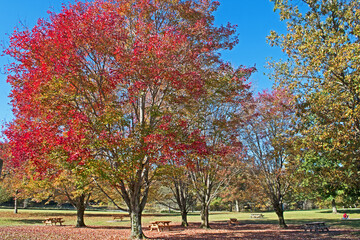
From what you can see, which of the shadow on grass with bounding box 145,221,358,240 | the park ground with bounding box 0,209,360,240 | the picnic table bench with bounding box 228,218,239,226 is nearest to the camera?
the park ground with bounding box 0,209,360,240

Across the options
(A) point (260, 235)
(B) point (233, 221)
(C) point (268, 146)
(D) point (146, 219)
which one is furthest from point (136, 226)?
(D) point (146, 219)

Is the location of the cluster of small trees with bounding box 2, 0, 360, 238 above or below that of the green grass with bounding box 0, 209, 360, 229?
above

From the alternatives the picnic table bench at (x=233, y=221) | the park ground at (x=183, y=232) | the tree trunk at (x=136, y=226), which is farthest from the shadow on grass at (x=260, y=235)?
the picnic table bench at (x=233, y=221)

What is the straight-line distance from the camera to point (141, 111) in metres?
13.6

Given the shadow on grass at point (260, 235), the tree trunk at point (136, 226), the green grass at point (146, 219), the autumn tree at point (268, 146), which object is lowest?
the green grass at point (146, 219)

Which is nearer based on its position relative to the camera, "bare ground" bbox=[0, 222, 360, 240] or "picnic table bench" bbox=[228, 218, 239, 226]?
"bare ground" bbox=[0, 222, 360, 240]

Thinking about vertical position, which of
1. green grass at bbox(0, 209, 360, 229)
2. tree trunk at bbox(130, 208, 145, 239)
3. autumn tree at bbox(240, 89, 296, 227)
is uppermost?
autumn tree at bbox(240, 89, 296, 227)

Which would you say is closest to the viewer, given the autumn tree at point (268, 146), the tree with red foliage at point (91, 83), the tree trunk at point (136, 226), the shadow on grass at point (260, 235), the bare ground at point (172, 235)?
the tree with red foliage at point (91, 83)

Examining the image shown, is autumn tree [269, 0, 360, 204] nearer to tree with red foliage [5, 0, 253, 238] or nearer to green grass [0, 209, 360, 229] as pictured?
tree with red foliage [5, 0, 253, 238]

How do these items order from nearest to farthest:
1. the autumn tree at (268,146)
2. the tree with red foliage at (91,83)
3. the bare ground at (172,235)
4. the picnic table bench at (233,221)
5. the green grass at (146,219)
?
the tree with red foliage at (91,83) → the bare ground at (172,235) → the autumn tree at (268,146) → the green grass at (146,219) → the picnic table bench at (233,221)

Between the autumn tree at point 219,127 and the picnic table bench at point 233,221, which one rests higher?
the autumn tree at point 219,127

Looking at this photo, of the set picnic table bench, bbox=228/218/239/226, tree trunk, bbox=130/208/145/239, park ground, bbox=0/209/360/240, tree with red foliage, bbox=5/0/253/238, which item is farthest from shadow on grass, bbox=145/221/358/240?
picnic table bench, bbox=228/218/239/226

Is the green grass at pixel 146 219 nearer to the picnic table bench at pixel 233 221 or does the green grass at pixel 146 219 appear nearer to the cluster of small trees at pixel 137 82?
the picnic table bench at pixel 233 221

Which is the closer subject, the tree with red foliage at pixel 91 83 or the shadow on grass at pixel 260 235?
the tree with red foliage at pixel 91 83
